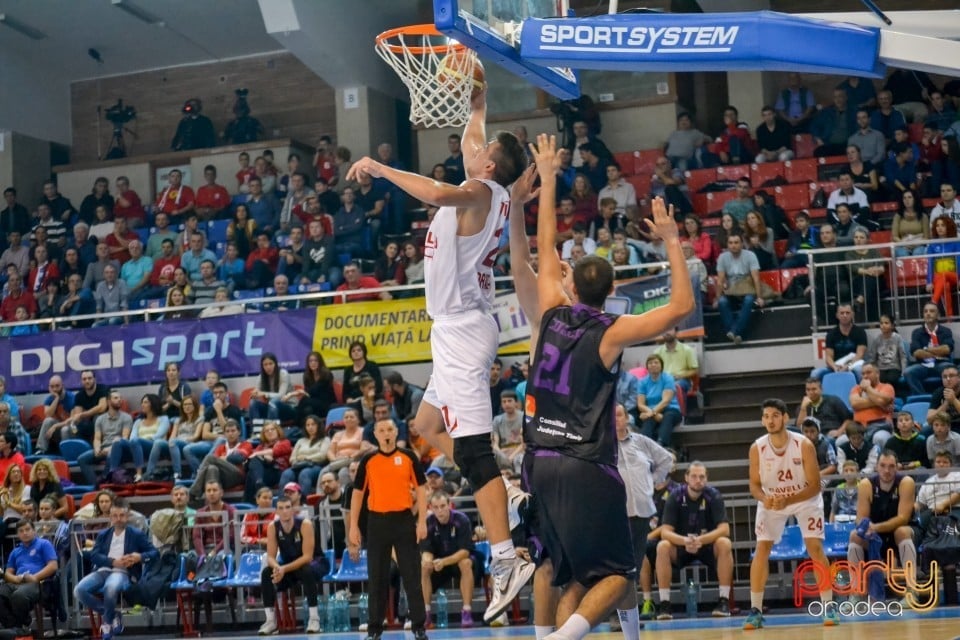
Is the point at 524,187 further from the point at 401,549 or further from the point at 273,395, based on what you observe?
the point at 273,395

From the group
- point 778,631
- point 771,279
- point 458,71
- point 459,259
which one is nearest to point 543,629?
point 459,259

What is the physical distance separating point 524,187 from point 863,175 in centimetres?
1298

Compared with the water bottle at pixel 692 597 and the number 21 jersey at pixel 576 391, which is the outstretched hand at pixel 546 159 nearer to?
the number 21 jersey at pixel 576 391

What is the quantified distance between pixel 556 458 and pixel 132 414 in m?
14.2

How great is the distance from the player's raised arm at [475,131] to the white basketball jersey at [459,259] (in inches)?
12.4

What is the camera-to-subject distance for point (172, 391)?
1930cm

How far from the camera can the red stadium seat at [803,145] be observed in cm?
2106

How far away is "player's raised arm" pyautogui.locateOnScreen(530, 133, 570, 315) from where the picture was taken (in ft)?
22.1

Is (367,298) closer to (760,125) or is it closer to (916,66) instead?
(760,125)

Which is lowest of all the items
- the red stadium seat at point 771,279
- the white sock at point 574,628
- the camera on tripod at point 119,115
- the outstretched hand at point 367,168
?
the white sock at point 574,628

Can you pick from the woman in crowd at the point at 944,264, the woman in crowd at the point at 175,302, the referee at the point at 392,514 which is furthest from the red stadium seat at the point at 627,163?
the referee at the point at 392,514

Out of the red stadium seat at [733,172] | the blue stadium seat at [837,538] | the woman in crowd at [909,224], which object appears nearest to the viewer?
the blue stadium seat at [837,538]

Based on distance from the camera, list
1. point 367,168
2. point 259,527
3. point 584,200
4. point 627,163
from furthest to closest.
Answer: point 627,163 < point 584,200 < point 259,527 < point 367,168

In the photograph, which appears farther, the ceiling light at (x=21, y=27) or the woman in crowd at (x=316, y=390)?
the ceiling light at (x=21, y=27)
